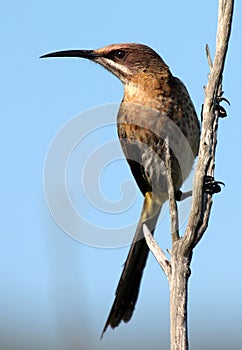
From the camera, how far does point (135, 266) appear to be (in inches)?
194

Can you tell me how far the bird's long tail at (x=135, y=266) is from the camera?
4668 mm

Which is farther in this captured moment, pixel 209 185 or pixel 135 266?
pixel 135 266

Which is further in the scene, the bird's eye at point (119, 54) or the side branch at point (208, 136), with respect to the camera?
the bird's eye at point (119, 54)

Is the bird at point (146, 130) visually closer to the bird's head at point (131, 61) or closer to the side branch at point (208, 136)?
the bird's head at point (131, 61)

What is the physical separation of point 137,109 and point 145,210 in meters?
0.69

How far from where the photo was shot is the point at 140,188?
5094 mm

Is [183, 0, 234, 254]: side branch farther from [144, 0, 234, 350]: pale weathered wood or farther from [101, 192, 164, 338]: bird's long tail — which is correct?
[101, 192, 164, 338]: bird's long tail

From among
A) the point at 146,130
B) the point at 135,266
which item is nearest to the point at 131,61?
the point at 146,130

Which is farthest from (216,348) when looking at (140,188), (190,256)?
(190,256)

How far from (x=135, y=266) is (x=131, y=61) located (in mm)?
1371

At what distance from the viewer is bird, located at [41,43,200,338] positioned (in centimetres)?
458

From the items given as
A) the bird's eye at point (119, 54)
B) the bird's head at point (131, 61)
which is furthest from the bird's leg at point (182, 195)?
the bird's eye at point (119, 54)

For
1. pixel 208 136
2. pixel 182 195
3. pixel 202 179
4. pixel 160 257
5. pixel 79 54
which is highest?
pixel 79 54

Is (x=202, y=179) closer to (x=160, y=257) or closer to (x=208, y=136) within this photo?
(x=208, y=136)
